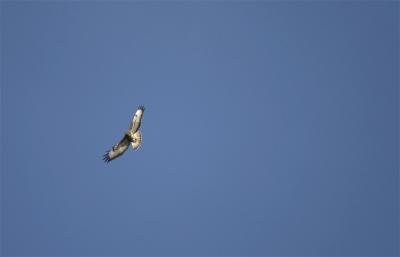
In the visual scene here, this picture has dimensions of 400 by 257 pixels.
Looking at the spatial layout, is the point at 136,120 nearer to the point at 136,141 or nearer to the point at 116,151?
the point at 136,141

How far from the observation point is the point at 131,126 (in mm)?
31672

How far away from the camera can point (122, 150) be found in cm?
3250

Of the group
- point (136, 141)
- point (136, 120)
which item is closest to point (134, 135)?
point (136, 141)

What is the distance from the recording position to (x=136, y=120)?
3144 centimetres

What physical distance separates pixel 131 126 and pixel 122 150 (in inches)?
60.5

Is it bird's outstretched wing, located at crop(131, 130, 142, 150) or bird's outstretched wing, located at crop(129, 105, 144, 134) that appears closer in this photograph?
bird's outstretched wing, located at crop(129, 105, 144, 134)

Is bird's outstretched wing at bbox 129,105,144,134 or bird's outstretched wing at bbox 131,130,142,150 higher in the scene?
bird's outstretched wing at bbox 129,105,144,134

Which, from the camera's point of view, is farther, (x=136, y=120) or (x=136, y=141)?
(x=136, y=141)

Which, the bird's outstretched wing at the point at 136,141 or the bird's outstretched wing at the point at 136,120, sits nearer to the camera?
the bird's outstretched wing at the point at 136,120

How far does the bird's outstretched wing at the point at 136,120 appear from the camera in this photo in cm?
3120

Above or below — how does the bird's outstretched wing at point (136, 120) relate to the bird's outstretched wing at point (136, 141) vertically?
above

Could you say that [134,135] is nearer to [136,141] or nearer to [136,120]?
[136,141]

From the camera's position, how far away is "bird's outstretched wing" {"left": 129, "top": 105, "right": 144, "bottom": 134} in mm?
31203

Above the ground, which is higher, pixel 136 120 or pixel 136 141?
pixel 136 120
